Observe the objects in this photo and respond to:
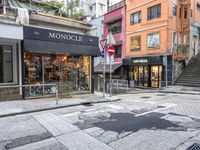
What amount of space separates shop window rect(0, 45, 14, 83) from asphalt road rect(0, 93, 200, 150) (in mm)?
4011

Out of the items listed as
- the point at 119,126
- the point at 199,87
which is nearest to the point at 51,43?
the point at 119,126

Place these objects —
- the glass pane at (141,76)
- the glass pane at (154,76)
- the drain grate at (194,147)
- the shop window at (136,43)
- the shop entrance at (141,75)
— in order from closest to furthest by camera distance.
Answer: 1. the drain grate at (194,147)
2. the glass pane at (154,76)
3. the shop entrance at (141,75)
4. the glass pane at (141,76)
5. the shop window at (136,43)

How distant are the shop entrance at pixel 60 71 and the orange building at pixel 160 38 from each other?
10100mm

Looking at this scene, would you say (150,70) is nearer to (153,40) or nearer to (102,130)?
(153,40)

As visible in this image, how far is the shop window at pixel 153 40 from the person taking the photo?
68.8 feet

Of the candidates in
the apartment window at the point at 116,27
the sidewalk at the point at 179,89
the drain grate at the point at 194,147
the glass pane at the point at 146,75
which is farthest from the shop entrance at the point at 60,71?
the apartment window at the point at 116,27

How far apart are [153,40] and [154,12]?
3200 mm

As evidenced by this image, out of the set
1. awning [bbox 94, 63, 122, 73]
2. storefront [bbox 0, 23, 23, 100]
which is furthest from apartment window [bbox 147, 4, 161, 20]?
storefront [bbox 0, 23, 23, 100]

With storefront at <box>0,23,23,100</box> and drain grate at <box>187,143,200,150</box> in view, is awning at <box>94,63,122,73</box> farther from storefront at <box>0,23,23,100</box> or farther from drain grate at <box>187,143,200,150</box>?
drain grate at <box>187,143,200,150</box>

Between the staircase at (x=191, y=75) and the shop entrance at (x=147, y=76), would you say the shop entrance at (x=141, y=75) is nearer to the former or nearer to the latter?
the shop entrance at (x=147, y=76)

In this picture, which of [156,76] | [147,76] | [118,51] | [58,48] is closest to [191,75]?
[156,76]

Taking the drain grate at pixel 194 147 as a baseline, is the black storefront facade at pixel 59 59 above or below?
above

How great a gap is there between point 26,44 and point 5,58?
161 cm

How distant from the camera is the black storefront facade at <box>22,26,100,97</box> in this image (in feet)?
34.1
